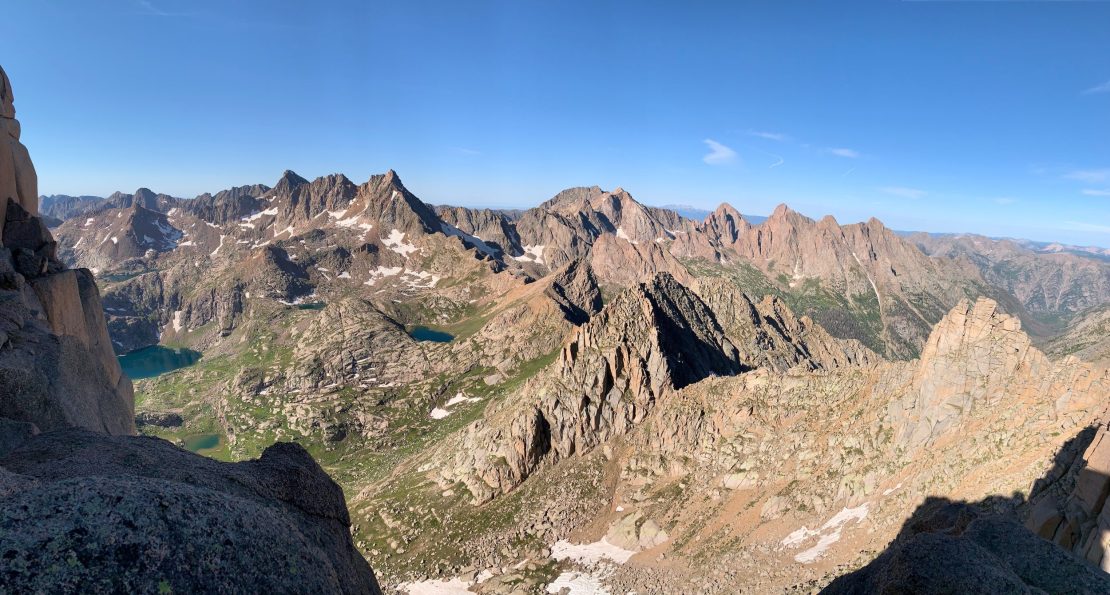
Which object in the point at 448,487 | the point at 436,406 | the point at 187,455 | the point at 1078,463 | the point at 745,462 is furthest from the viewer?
the point at 436,406

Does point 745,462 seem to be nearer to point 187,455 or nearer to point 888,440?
point 888,440

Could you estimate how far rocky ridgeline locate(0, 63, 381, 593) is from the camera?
8.14m

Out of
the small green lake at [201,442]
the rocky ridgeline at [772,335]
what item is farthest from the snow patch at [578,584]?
the small green lake at [201,442]

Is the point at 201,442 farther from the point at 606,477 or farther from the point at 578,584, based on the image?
the point at 578,584

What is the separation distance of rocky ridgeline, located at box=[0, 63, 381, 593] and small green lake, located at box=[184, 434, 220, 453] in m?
149

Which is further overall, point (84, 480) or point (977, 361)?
point (977, 361)

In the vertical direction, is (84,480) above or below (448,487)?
above

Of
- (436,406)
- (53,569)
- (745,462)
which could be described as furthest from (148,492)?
(436,406)

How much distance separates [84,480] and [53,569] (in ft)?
7.86

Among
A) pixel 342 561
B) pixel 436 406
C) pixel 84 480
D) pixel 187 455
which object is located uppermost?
pixel 84 480

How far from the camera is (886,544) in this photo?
40.5 m

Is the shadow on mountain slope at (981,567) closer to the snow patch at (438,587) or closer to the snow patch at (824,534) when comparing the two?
the snow patch at (824,534)

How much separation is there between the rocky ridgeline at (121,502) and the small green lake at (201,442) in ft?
490

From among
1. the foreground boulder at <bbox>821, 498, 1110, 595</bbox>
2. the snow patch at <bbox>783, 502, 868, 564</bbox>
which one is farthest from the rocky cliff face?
the snow patch at <bbox>783, 502, 868, 564</bbox>
